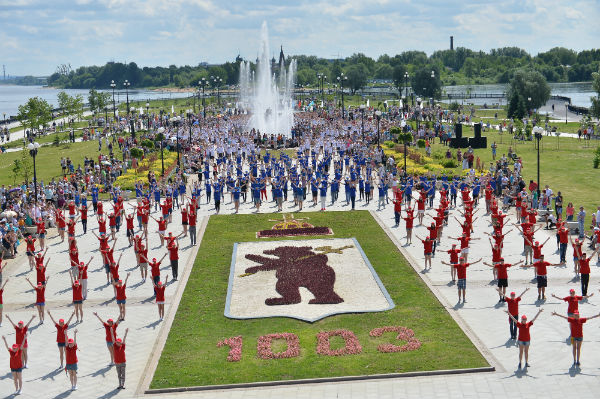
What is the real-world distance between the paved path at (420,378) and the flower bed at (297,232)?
4043 mm

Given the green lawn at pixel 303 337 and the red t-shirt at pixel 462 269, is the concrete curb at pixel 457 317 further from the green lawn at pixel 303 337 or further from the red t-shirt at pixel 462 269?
the red t-shirt at pixel 462 269

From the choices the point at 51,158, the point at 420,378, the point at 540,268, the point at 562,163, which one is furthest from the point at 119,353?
the point at 51,158

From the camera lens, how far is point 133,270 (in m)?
24.9

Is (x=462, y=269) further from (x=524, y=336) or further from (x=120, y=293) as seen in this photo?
(x=120, y=293)

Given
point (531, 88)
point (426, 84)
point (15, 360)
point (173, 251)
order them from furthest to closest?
point (426, 84), point (531, 88), point (173, 251), point (15, 360)

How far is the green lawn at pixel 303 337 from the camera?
52.1 feet

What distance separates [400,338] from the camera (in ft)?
57.6

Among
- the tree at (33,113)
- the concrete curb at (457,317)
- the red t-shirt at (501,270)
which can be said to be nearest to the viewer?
the concrete curb at (457,317)

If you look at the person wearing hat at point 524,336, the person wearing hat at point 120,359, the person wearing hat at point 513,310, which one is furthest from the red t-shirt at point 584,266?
the person wearing hat at point 120,359

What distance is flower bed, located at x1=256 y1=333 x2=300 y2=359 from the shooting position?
1677 cm

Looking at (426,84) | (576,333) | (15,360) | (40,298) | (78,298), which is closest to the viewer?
(15,360)

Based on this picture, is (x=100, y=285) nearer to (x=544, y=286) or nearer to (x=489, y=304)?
(x=489, y=304)

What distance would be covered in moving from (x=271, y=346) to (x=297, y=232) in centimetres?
1240

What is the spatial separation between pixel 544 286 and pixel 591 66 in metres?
171
